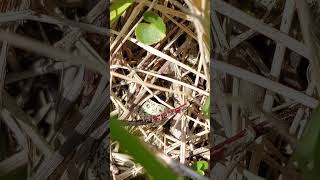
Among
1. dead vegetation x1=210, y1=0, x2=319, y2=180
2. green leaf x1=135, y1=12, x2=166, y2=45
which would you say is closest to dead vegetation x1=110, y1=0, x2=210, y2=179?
green leaf x1=135, y1=12, x2=166, y2=45

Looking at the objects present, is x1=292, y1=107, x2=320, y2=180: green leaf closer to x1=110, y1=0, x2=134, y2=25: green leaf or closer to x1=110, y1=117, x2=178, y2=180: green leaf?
x1=110, y1=117, x2=178, y2=180: green leaf

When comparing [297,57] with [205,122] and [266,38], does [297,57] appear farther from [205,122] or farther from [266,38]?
[205,122]

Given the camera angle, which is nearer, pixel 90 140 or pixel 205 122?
pixel 90 140

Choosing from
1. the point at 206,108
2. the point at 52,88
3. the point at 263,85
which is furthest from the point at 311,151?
the point at 206,108

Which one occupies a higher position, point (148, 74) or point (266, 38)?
point (266, 38)

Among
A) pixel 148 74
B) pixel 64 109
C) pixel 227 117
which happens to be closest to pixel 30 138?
pixel 64 109

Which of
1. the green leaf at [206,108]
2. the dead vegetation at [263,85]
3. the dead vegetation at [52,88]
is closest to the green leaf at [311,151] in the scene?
the dead vegetation at [263,85]

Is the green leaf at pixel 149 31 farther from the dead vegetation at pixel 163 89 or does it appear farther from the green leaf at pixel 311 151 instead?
the green leaf at pixel 311 151
